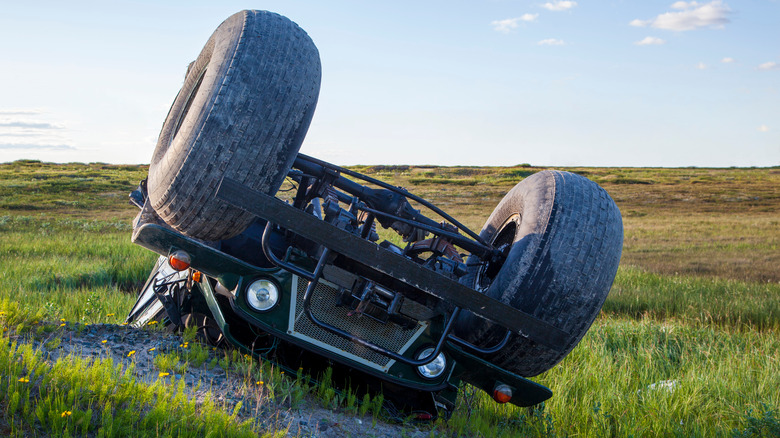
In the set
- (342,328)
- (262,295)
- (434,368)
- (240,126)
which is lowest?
(434,368)

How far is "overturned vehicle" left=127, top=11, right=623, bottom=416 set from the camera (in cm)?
301

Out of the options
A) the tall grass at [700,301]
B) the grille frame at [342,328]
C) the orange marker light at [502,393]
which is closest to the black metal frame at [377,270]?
the grille frame at [342,328]

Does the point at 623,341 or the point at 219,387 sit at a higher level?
the point at 219,387

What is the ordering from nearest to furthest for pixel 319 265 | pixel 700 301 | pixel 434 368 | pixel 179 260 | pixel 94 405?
pixel 94 405
pixel 319 265
pixel 179 260
pixel 434 368
pixel 700 301

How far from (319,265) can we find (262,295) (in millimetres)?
442

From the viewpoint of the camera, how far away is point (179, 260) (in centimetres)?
321

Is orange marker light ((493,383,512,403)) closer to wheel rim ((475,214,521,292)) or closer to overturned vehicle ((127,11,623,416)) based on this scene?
overturned vehicle ((127,11,623,416))

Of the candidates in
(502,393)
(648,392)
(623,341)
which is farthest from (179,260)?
(623,341)

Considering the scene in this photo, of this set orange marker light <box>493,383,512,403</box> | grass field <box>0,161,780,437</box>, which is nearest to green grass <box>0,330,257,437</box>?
grass field <box>0,161,780,437</box>

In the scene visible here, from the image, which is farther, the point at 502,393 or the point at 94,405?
the point at 502,393

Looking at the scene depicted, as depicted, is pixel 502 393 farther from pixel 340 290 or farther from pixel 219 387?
pixel 219 387

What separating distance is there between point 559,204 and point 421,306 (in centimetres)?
108

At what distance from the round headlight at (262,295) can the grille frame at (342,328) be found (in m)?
0.11

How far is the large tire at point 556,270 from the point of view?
3.40 metres
